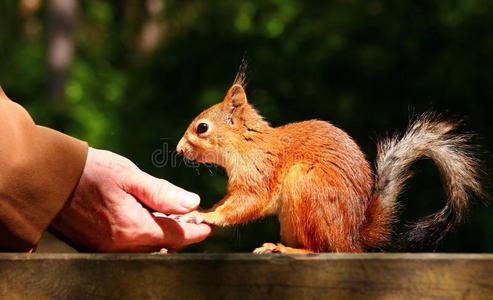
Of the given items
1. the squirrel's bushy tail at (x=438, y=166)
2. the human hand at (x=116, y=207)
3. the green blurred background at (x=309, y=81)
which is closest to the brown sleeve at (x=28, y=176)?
the human hand at (x=116, y=207)

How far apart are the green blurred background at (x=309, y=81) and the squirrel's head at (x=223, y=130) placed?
3.33ft

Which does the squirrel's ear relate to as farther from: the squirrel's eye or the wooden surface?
the wooden surface

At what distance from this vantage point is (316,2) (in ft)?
17.5

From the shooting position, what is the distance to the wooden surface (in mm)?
1177

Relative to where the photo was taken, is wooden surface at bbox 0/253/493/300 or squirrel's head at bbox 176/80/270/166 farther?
squirrel's head at bbox 176/80/270/166

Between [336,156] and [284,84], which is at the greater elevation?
[284,84]

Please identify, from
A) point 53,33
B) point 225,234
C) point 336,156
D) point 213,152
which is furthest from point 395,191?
point 53,33

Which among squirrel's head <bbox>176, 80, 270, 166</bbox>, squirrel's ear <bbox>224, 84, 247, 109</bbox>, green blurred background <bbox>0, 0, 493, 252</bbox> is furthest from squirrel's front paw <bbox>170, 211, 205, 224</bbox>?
green blurred background <bbox>0, 0, 493, 252</bbox>

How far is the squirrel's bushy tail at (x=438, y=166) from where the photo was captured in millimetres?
1745

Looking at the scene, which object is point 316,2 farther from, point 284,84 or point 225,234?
point 225,234

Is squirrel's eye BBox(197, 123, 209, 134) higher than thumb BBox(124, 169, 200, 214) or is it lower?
higher

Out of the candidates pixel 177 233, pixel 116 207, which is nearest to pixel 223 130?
pixel 177 233

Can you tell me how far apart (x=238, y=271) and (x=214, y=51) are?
13.1 ft

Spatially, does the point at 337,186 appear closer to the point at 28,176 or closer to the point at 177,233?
the point at 177,233
